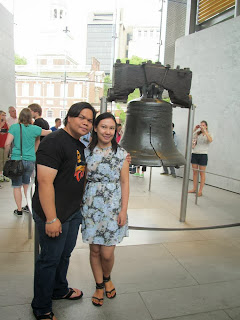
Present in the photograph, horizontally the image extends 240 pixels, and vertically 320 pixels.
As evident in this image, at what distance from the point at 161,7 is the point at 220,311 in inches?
509

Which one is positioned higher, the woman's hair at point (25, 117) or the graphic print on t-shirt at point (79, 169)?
the woman's hair at point (25, 117)

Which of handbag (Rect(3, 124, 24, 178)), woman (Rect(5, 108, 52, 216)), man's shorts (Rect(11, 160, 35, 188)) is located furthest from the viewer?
man's shorts (Rect(11, 160, 35, 188))

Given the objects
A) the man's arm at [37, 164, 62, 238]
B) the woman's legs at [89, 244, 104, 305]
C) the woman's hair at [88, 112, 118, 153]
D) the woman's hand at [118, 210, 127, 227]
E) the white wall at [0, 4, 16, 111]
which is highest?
the white wall at [0, 4, 16, 111]

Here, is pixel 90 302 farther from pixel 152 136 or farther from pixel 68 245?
pixel 152 136

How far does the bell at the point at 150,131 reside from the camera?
2475 mm

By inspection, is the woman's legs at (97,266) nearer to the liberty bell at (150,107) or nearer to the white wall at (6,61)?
the liberty bell at (150,107)

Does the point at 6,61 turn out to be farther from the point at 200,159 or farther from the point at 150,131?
the point at 150,131

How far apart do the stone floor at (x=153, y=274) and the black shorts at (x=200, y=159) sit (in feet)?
5.76

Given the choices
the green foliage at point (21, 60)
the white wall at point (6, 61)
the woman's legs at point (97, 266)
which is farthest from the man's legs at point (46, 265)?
the green foliage at point (21, 60)

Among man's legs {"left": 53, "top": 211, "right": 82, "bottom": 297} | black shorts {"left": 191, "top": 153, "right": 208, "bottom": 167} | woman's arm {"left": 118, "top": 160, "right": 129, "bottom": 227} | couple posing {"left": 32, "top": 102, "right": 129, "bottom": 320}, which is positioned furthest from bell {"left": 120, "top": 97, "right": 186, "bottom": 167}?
black shorts {"left": 191, "top": 153, "right": 208, "bottom": 167}

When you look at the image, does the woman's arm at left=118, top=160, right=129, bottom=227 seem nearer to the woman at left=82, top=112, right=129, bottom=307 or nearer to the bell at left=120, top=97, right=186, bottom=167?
the woman at left=82, top=112, right=129, bottom=307

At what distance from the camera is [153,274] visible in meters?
2.69

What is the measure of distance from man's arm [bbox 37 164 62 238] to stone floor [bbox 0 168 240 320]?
750 millimetres

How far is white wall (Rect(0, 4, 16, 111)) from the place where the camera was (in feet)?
27.5
